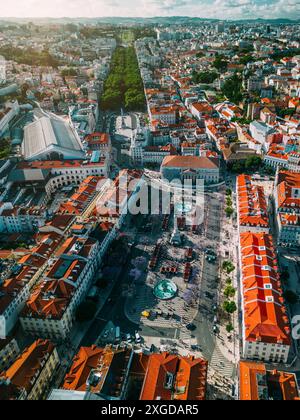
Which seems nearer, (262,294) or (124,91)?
(262,294)

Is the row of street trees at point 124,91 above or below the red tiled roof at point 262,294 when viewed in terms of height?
above

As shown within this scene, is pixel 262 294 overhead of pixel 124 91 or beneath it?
beneath

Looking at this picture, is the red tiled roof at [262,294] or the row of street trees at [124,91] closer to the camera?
the red tiled roof at [262,294]

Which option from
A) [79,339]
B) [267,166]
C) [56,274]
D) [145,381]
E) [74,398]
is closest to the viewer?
[74,398]

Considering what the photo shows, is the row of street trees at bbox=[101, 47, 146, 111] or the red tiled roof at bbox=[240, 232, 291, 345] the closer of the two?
the red tiled roof at bbox=[240, 232, 291, 345]

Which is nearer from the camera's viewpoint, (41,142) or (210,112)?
(41,142)

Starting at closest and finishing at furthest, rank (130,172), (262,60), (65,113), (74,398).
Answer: (74,398)
(130,172)
(65,113)
(262,60)

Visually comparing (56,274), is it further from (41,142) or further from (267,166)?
(267,166)

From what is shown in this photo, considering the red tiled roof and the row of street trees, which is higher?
the row of street trees
